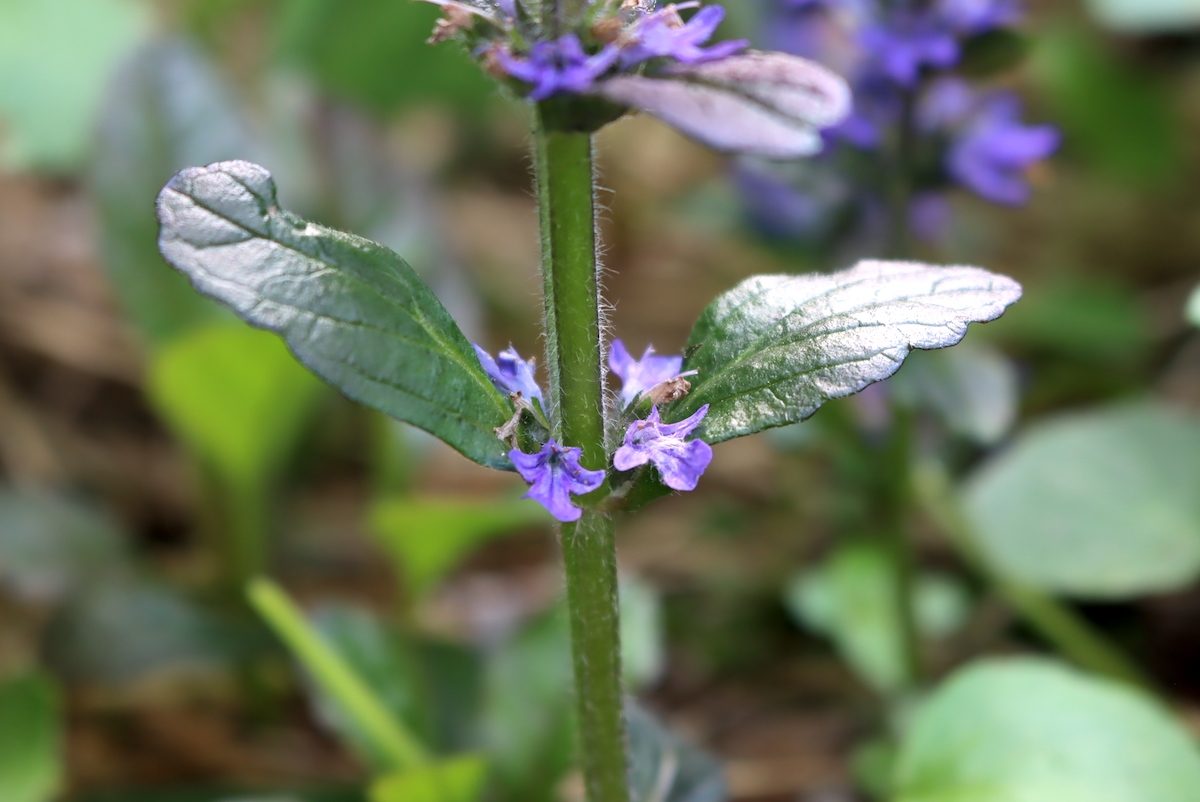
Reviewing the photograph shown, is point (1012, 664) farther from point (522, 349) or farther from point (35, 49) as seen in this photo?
point (35, 49)

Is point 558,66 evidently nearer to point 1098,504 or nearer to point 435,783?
point 435,783

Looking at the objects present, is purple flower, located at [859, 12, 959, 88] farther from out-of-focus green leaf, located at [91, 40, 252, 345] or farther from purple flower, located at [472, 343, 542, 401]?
out-of-focus green leaf, located at [91, 40, 252, 345]

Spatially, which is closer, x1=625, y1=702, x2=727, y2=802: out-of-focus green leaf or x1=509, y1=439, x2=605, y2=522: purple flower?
x1=509, y1=439, x2=605, y2=522: purple flower

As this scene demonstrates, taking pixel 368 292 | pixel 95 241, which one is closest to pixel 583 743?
pixel 368 292

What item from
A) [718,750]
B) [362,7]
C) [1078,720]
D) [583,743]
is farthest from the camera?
[362,7]

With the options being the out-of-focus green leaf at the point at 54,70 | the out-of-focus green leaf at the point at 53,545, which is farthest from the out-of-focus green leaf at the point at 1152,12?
the out-of-focus green leaf at the point at 53,545

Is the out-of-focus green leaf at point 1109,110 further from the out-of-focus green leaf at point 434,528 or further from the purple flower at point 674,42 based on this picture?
the purple flower at point 674,42

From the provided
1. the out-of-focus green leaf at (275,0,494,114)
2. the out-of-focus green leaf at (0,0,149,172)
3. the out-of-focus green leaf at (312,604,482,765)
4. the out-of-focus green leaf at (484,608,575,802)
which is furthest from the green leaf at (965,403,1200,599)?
the out-of-focus green leaf at (0,0,149,172)
